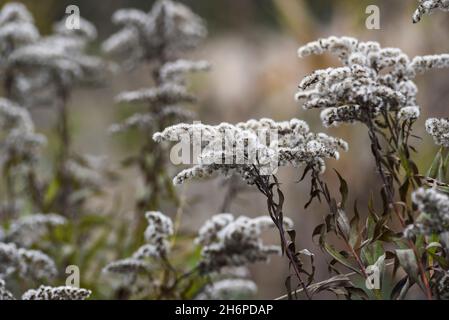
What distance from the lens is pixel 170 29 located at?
8.00 ft

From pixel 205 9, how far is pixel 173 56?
12.9 ft

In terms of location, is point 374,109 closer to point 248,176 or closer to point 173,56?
point 248,176

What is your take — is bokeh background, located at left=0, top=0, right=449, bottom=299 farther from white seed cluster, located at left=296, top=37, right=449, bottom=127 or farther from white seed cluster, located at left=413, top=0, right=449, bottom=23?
white seed cluster, located at left=413, top=0, right=449, bottom=23

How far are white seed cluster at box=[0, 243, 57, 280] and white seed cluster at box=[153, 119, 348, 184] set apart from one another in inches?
23.4

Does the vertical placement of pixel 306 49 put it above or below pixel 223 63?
below

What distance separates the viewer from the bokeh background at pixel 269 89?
10.9 ft

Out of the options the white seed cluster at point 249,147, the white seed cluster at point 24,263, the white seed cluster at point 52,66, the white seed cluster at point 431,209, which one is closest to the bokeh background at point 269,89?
the white seed cluster at point 52,66

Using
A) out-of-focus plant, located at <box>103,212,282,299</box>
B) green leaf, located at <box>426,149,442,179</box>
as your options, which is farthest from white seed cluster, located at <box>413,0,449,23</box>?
out-of-focus plant, located at <box>103,212,282,299</box>

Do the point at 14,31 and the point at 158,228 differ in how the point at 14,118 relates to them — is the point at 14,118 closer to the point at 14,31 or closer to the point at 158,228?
the point at 14,31

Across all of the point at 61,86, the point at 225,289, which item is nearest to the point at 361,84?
the point at 225,289

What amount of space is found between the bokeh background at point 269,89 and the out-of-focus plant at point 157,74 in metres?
0.14

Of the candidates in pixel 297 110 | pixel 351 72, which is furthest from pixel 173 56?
pixel 297 110

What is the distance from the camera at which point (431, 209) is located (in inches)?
41.7

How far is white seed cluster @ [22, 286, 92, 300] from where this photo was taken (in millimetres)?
1329
